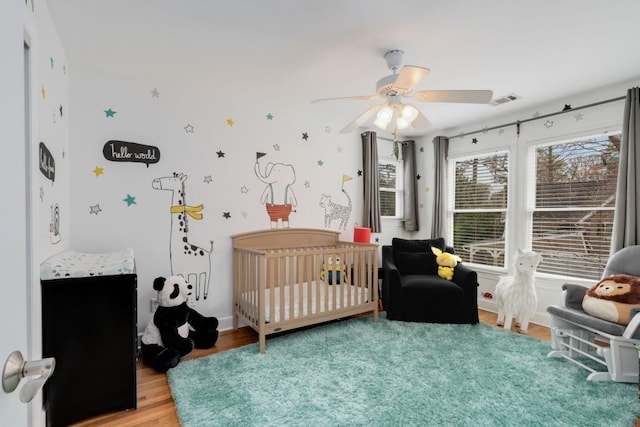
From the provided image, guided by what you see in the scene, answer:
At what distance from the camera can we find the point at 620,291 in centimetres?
213

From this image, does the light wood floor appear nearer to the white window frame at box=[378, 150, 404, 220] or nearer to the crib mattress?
the crib mattress

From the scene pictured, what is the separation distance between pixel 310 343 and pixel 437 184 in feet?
8.52

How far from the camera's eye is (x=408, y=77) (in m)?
1.81

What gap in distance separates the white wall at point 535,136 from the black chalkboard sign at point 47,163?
401 cm

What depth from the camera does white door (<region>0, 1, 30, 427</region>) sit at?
18.6 inches

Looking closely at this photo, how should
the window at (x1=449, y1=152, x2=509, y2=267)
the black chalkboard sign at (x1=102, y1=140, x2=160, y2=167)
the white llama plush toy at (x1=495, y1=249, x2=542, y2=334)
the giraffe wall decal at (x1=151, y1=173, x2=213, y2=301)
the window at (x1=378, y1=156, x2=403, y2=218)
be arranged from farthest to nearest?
the window at (x1=378, y1=156, x2=403, y2=218) → the window at (x1=449, y1=152, x2=509, y2=267) → the white llama plush toy at (x1=495, y1=249, x2=542, y2=334) → the giraffe wall decal at (x1=151, y1=173, x2=213, y2=301) → the black chalkboard sign at (x1=102, y1=140, x2=160, y2=167)

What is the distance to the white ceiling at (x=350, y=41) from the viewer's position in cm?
171

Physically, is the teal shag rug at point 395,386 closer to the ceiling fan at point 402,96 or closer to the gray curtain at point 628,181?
the gray curtain at point 628,181

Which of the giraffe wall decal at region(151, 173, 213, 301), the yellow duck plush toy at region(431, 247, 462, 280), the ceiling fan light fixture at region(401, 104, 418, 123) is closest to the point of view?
the ceiling fan light fixture at region(401, 104, 418, 123)

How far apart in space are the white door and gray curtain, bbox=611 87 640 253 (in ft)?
11.8

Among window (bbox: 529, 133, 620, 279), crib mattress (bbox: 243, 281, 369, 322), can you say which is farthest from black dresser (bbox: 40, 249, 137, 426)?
window (bbox: 529, 133, 620, 279)

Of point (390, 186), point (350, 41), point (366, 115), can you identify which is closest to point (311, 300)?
point (366, 115)

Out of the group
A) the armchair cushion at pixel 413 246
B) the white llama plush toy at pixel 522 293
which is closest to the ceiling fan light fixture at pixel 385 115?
the armchair cushion at pixel 413 246

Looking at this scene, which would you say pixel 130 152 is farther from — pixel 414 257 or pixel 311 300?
pixel 414 257
